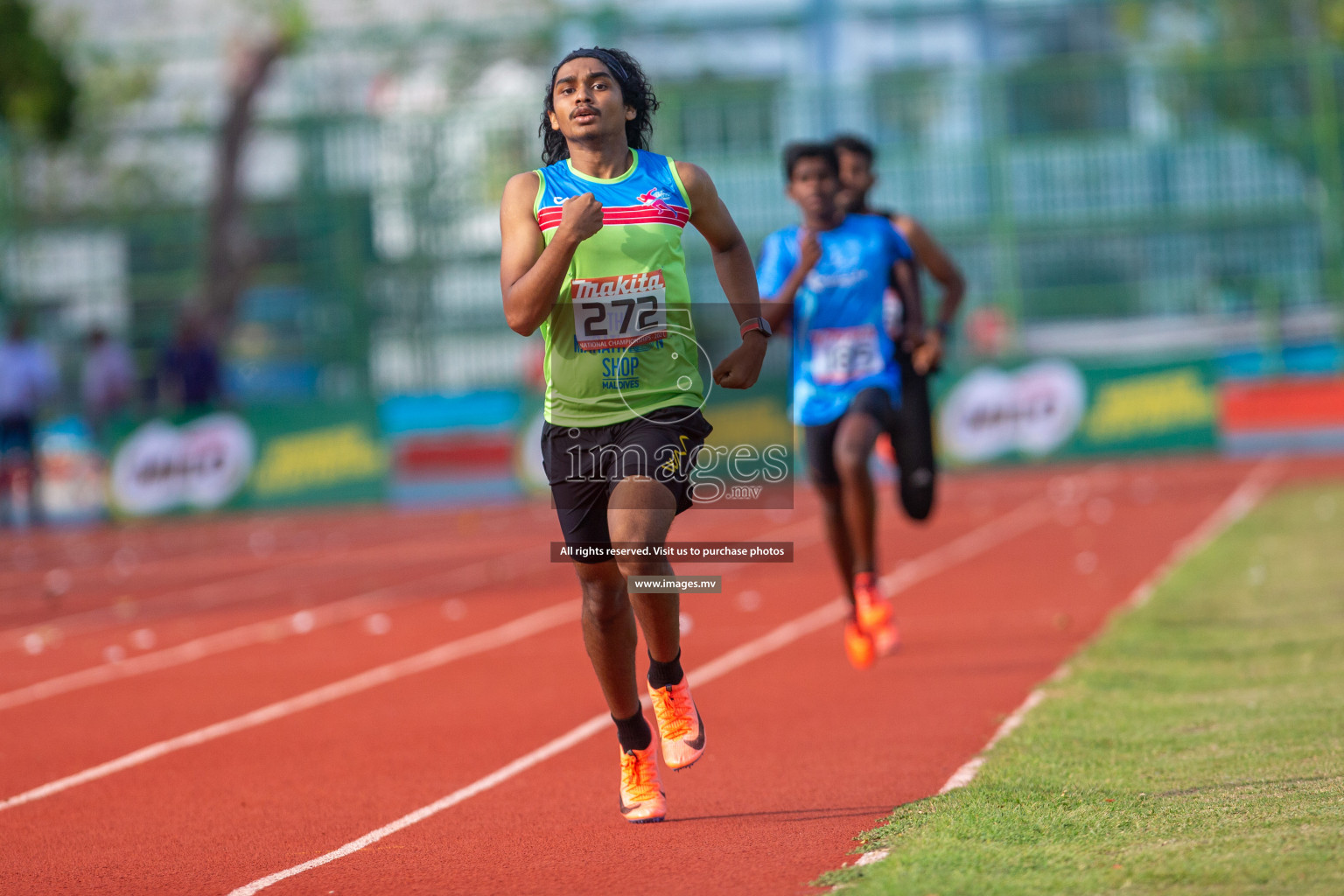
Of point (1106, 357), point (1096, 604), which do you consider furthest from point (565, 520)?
point (1106, 357)

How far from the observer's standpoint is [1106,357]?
2138 cm

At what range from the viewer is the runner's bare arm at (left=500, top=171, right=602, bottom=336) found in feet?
15.4

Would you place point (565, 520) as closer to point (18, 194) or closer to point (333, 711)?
point (333, 711)

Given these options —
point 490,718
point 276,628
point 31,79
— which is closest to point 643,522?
point 490,718

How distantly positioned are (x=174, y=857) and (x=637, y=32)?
27352 mm

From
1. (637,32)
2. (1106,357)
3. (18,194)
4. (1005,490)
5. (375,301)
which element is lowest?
(1005,490)

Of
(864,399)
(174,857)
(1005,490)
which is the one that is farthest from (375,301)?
(174,857)

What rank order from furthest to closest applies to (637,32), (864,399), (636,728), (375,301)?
(637,32), (375,301), (864,399), (636,728)

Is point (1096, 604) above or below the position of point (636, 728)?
below

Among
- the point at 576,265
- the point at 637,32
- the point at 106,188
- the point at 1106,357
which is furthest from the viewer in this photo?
the point at 637,32

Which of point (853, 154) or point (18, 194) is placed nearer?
point (853, 154)

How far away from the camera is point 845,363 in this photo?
8.18m

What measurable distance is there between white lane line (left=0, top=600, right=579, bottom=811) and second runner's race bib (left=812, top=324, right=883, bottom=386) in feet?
9.55

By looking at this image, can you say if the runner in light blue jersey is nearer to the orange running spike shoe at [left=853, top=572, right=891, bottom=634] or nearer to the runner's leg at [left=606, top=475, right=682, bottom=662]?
the orange running spike shoe at [left=853, top=572, right=891, bottom=634]
